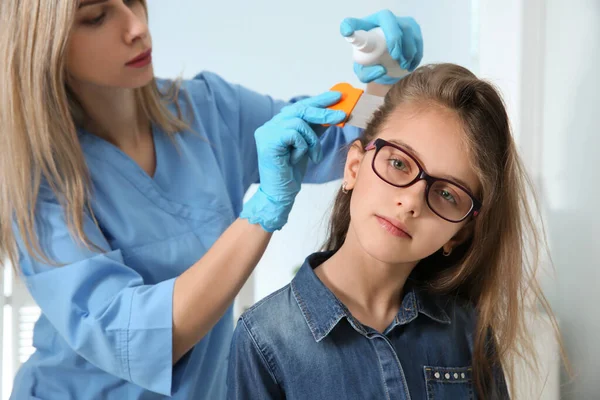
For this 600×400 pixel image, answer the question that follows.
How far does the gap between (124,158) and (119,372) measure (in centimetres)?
38

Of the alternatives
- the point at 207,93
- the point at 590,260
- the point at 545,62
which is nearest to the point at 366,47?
the point at 207,93

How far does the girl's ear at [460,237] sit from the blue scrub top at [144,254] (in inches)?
13.6

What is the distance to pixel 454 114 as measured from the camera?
3.23ft

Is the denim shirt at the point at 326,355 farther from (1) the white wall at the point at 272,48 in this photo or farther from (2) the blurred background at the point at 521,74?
(1) the white wall at the point at 272,48

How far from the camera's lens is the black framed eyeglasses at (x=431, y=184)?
944mm

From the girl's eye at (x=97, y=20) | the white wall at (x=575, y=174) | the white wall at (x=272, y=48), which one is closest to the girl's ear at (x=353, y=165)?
the girl's eye at (x=97, y=20)

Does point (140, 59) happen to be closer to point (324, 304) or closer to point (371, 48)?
point (371, 48)

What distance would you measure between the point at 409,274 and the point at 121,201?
514 mm

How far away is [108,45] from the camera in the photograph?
1.14 meters

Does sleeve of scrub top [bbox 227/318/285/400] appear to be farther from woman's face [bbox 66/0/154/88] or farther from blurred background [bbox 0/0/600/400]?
blurred background [bbox 0/0/600/400]

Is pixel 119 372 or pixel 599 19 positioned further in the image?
pixel 599 19

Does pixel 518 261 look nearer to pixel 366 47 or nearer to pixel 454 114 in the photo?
pixel 454 114

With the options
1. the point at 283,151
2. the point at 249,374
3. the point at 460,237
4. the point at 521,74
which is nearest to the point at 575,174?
the point at 521,74

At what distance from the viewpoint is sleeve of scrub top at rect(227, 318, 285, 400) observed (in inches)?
38.3
